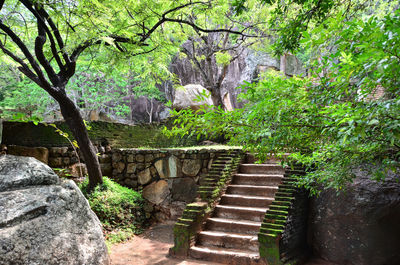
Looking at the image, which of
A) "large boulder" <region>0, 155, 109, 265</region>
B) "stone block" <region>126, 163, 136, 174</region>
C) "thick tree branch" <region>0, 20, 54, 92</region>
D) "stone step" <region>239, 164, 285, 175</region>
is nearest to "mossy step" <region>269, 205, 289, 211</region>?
"stone step" <region>239, 164, 285, 175</region>

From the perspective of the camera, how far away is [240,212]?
493 cm

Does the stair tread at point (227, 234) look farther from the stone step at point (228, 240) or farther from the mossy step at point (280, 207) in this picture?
the mossy step at point (280, 207)

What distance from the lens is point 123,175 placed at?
7.07 metres

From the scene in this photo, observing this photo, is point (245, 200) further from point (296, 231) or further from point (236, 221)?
point (296, 231)

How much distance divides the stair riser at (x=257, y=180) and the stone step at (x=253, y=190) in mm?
191

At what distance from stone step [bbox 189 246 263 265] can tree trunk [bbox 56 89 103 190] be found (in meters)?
2.73

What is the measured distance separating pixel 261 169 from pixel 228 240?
179 cm

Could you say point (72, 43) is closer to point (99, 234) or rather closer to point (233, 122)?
point (99, 234)

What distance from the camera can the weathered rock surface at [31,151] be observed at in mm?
5765

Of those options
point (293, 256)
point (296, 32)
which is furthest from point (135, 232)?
point (296, 32)

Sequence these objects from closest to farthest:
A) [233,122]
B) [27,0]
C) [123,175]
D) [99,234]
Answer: [233,122], [99,234], [27,0], [123,175]

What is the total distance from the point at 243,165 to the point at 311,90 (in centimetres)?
424

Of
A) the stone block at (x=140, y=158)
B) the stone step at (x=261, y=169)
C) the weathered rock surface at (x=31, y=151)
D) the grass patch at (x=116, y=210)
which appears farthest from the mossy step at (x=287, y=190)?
the weathered rock surface at (x=31, y=151)

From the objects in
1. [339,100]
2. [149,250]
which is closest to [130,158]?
[149,250]
